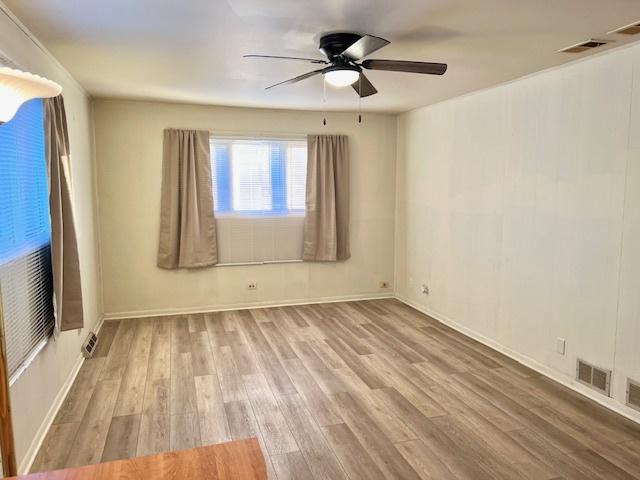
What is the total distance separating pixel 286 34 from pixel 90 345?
320 centimetres

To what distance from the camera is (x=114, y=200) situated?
16.6ft

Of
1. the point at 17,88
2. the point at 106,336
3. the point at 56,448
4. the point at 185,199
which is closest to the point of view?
the point at 17,88

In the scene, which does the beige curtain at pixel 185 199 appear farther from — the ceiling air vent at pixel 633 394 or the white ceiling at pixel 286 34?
the ceiling air vent at pixel 633 394

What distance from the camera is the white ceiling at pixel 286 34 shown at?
2.32 metres

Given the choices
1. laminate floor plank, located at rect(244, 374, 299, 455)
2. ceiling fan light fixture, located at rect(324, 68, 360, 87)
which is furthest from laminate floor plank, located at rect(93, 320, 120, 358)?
ceiling fan light fixture, located at rect(324, 68, 360, 87)

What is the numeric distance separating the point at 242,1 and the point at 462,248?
336cm

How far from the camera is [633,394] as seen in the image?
2926 mm

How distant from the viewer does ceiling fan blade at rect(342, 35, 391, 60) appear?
2324 mm

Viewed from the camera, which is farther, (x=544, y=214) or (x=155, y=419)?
(x=544, y=214)

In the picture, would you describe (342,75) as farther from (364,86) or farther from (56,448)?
(56,448)

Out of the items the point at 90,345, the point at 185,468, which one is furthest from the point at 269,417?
the point at 90,345

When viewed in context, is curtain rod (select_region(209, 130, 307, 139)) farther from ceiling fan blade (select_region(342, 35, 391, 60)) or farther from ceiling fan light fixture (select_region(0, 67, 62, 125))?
ceiling fan light fixture (select_region(0, 67, 62, 125))

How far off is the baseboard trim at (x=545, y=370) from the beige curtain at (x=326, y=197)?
1502mm

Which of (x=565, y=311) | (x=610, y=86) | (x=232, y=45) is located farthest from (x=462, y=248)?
(x=232, y=45)
